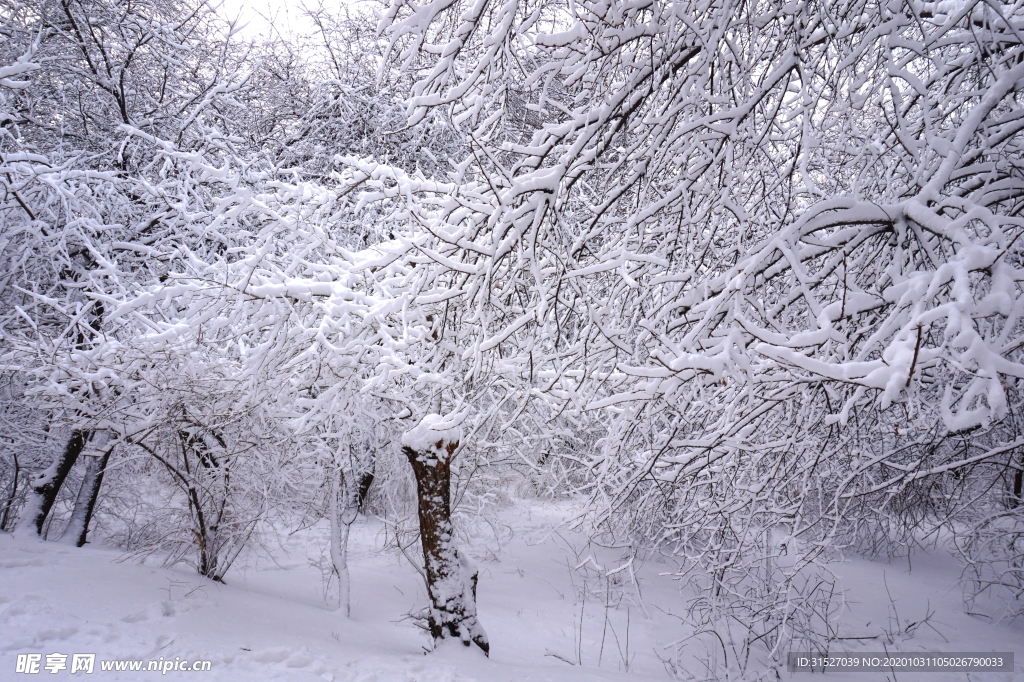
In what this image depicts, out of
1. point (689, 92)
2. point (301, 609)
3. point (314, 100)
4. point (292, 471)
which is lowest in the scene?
point (301, 609)

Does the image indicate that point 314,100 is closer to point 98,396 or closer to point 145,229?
point 145,229

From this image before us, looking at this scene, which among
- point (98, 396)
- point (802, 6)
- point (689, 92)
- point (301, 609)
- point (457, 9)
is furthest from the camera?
point (301, 609)

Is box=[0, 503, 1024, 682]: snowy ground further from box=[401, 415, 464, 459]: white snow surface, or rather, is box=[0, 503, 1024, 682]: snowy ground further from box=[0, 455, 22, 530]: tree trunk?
box=[401, 415, 464, 459]: white snow surface

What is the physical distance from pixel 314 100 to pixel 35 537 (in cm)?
751

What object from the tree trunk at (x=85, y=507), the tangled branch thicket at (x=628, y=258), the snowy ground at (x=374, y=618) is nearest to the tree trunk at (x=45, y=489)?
the tangled branch thicket at (x=628, y=258)

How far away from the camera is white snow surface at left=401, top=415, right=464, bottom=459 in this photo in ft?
13.7

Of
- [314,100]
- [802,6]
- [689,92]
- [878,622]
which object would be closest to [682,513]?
[689,92]

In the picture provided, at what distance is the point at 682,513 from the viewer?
3.50 metres

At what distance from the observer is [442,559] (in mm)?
5102

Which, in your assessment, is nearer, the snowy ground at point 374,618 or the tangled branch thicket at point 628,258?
the tangled branch thicket at point 628,258

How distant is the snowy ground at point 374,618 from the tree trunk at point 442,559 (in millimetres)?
259

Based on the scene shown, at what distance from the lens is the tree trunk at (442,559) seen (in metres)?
5.02

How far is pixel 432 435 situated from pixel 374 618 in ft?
10.6

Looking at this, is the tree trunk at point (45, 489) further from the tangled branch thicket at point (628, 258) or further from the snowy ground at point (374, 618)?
the snowy ground at point (374, 618)
